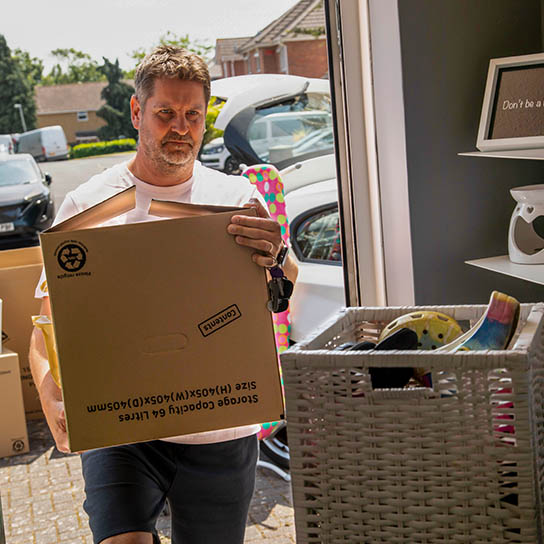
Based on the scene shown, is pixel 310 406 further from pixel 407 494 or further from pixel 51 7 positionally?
pixel 51 7

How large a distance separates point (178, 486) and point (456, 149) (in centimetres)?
135

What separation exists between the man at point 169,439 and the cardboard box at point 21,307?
7.35 ft

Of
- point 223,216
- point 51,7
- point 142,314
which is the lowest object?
point 142,314

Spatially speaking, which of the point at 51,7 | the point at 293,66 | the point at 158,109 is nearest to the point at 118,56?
the point at 51,7

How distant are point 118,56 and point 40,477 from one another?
1818 millimetres

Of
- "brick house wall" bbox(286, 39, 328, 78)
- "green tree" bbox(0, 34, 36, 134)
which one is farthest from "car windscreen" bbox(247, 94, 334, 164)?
"green tree" bbox(0, 34, 36, 134)

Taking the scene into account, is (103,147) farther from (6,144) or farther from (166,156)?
(166,156)

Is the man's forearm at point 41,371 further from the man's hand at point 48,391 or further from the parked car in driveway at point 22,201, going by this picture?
the parked car in driveway at point 22,201

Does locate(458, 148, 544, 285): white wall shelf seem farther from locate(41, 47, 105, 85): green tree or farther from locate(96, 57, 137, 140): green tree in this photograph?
locate(41, 47, 105, 85): green tree

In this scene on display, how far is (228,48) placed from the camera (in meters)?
2.96

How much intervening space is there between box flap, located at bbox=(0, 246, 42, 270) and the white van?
839mm

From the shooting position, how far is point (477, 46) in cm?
241

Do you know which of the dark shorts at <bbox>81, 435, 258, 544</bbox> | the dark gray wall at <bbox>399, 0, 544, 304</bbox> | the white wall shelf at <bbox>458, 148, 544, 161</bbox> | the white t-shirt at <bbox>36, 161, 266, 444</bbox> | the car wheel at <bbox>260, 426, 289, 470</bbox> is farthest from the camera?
the car wheel at <bbox>260, 426, 289, 470</bbox>

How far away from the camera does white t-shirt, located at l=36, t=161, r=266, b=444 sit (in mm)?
1754
